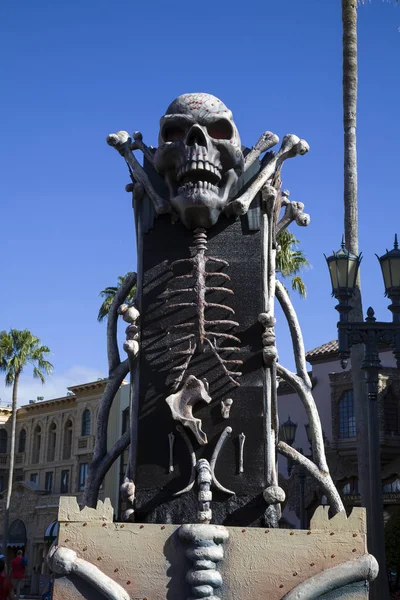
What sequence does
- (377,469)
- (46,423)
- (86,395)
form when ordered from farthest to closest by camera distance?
(46,423) < (86,395) < (377,469)

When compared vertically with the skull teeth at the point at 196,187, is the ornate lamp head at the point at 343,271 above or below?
above

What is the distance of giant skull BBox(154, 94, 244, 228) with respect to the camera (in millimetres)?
7840

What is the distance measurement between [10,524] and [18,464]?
16.9ft

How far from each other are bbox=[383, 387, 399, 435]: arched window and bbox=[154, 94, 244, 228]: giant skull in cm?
3073

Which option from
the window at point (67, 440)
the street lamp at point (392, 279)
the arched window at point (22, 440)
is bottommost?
the street lamp at point (392, 279)

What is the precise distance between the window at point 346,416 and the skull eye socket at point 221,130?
1249 inches

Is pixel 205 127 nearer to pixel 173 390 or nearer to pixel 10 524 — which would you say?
pixel 173 390

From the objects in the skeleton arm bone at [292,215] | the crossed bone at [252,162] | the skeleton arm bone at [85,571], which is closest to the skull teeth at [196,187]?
the crossed bone at [252,162]

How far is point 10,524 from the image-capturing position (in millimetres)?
56625

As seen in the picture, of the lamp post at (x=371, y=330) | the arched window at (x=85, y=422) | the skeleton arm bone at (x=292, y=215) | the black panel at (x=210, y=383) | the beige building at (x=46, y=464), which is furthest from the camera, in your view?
A: the arched window at (x=85, y=422)

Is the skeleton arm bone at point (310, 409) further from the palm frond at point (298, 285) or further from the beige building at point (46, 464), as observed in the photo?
the beige building at point (46, 464)

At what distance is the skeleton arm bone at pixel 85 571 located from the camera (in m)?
6.34

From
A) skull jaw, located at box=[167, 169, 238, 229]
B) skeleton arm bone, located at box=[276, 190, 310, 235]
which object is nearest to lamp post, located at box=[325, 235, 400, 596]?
skeleton arm bone, located at box=[276, 190, 310, 235]

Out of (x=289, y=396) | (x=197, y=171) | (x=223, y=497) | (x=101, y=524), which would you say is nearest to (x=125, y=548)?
(x=101, y=524)
